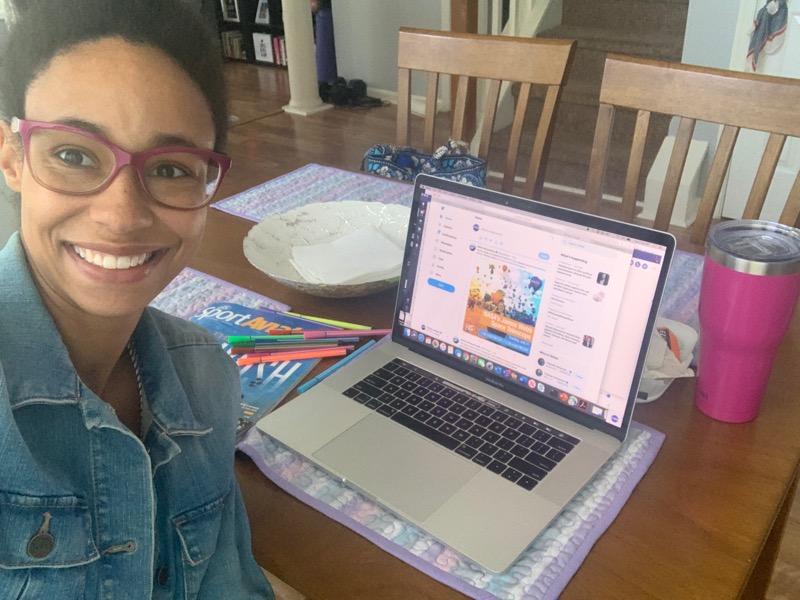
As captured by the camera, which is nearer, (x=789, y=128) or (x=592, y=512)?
(x=592, y=512)

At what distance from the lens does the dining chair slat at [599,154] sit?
1.39 m

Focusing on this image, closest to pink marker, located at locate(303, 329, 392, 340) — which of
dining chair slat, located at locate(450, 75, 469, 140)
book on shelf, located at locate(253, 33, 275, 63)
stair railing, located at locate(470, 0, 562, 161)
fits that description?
dining chair slat, located at locate(450, 75, 469, 140)

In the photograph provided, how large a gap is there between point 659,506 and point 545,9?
Answer: 135 inches

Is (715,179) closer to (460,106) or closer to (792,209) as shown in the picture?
(792,209)

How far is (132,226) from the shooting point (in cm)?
59

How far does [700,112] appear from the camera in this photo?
1.28 m

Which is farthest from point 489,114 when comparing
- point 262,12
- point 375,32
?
point 262,12

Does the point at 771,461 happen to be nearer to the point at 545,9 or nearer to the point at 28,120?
the point at 28,120

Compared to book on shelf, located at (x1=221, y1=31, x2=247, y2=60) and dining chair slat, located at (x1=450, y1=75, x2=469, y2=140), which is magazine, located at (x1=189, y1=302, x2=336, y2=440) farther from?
book on shelf, located at (x1=221, y1=31, x2=247, y2=60)

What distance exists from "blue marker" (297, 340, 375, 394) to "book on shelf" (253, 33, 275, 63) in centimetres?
457

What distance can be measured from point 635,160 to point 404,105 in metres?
0.57

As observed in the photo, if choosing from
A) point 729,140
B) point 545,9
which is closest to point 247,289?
point 729,140

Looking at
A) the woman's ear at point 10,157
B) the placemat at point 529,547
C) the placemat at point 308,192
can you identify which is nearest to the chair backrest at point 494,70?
the placemat at point 308,192

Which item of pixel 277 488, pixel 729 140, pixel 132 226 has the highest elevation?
pixel 132 226
